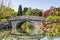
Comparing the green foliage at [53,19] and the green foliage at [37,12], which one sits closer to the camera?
the green foliage at [37,12]

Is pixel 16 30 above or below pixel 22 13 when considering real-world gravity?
below

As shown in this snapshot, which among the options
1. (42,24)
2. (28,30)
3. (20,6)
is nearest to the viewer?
(20,6)

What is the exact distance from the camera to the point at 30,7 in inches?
157

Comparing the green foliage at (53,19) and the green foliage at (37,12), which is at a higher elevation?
the green foliage at (37,12)

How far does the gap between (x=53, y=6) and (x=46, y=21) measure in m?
0.48

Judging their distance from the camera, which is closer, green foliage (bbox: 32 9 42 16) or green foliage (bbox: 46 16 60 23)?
green foliage (bbox: 32 9 42 16)

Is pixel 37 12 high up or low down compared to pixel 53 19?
up

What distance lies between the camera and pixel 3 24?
14.4 feet

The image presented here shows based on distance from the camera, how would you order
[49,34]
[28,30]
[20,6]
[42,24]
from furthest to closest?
1. [28,30]
2. [42,24]
3. [49,34]
4. [20,6]

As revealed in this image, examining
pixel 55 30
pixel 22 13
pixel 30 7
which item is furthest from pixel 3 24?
pixel 55 30

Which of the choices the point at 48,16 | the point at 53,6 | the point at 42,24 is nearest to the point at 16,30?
A: the point at 42,24

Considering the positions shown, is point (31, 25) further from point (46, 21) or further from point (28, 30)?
point (46, 21)

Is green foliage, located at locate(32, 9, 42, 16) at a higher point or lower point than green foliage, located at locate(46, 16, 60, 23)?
higher

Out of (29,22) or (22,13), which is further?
(29,22)
